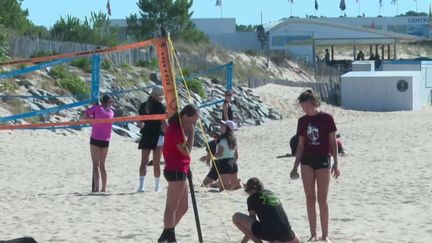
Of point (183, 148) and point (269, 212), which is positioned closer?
point (269, 212)

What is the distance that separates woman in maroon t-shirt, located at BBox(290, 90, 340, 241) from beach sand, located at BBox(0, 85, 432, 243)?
1.45 ft

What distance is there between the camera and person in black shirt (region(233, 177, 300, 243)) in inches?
344

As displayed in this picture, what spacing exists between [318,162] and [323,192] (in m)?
0.28

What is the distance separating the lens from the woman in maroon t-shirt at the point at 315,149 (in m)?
9.36

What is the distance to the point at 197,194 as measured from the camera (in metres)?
13.2

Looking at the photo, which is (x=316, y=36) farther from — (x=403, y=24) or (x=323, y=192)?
(x=323, y=192)

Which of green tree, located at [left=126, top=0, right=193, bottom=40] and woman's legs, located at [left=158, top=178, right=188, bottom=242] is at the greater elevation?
green tree, located at [left=126, top=0, right=193, bottom=40]

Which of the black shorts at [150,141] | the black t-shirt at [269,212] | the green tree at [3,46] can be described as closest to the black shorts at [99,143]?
the black shorts at [150,141]

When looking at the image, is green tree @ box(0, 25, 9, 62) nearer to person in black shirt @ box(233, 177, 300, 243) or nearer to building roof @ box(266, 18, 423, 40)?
person in black shirt @ box(233, 177, 300, 243)

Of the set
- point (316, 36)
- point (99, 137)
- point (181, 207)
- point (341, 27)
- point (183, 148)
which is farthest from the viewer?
point (316, 36)

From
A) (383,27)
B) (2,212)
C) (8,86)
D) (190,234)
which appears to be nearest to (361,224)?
(190,234)

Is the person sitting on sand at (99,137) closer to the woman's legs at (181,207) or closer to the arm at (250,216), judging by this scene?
the woman's legs at (181,207)

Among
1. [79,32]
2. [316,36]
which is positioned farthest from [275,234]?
[316,36]

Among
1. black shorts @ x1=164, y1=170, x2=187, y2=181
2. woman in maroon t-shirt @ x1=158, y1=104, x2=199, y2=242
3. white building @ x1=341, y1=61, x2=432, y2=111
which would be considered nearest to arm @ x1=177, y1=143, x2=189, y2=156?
woman in maroon t-shirt @ x1=158, y1=104, x2=199, y2=242
